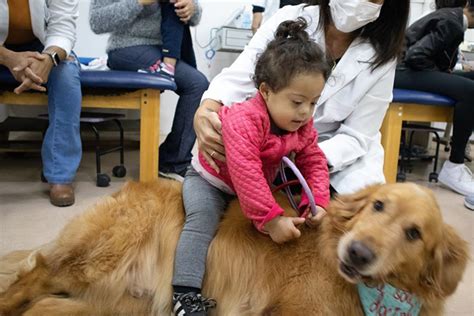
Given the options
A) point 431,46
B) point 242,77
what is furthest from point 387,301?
point 431,46

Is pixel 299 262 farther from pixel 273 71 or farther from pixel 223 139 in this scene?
pixel 273 71

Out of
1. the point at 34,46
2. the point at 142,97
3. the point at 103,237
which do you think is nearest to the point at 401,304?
the point at 103,237

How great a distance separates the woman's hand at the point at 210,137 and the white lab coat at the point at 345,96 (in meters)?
0.21

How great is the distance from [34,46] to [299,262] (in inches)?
83.9

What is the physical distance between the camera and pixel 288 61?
132 cm

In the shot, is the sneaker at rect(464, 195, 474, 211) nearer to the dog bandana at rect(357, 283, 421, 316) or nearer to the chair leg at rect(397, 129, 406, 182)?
the chair leg at rect(397, 129, 406, 182)

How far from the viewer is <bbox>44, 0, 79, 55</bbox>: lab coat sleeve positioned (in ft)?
8.28

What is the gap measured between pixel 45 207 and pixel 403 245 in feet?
6.54

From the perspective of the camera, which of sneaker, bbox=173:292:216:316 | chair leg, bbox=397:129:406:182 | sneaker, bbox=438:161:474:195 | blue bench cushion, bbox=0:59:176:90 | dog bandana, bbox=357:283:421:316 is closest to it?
dog bandana, bbox=357:283:421:316

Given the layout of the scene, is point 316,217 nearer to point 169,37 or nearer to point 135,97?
point 135,97

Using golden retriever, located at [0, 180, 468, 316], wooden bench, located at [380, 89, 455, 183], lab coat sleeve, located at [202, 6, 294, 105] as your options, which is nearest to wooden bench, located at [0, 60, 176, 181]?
lab coat sleeve, located at [202, 6, 294, 105]

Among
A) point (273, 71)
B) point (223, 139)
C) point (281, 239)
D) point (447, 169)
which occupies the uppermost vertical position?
point (273, 71)

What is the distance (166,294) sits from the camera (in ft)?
4.85

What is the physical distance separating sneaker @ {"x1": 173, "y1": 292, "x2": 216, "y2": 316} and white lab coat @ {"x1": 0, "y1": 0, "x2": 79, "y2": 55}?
175 centimetres
